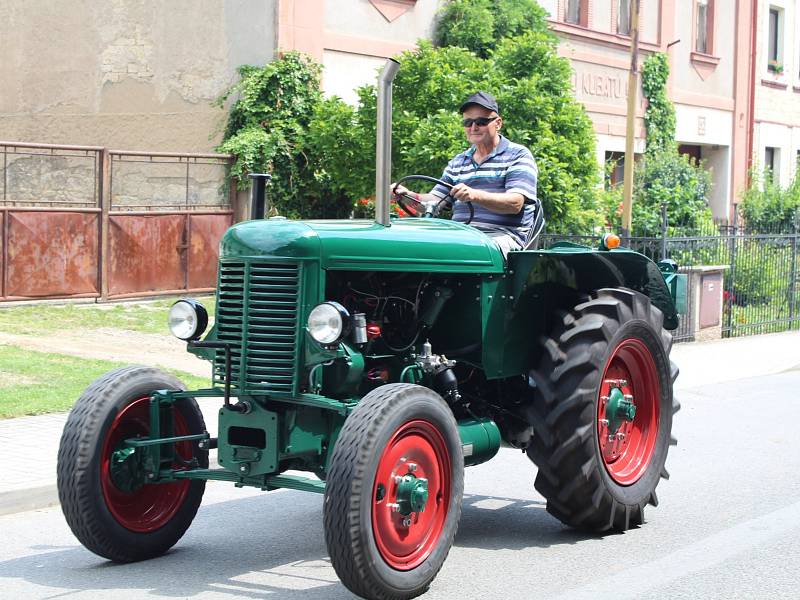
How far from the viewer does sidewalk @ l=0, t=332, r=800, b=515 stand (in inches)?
295

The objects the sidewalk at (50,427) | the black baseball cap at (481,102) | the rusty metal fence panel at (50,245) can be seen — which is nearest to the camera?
the black baseball cap at (481,102)

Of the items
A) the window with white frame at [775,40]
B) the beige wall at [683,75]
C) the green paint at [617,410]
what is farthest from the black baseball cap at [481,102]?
the window with white frame at [775,40]

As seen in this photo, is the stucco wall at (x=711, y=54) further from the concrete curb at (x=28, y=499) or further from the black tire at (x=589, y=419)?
the concrete curb at (x=28, y=499)

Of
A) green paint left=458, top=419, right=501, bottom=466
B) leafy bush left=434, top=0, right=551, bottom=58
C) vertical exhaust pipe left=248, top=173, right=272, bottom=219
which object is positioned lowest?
green paint left=458, top=419, right=501, bottom=466

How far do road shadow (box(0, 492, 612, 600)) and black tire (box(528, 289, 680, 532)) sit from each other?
0.94 feet

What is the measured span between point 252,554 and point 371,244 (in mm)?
1706

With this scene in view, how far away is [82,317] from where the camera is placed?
15.2m

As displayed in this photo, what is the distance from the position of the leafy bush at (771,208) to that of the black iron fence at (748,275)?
200 inches

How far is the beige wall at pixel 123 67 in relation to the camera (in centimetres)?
1841

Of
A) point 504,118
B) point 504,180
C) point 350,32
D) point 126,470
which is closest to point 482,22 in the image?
point 350,32

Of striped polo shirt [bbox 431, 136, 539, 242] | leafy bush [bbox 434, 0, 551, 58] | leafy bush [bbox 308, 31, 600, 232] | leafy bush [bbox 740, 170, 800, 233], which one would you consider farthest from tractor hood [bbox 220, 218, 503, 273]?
leafy bush [bbox 740, 170, 800, 233]

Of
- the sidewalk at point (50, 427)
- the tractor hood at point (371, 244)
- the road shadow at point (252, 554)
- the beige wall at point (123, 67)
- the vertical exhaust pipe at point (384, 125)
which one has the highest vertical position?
the beige wall at point (123, 67)

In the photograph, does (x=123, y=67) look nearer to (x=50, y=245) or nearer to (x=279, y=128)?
(x=279, y=128)

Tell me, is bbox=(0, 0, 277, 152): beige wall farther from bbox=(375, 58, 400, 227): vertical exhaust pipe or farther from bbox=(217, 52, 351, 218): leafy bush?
bbox=(375, 58, 400, 227): vertical exhaust pipe
